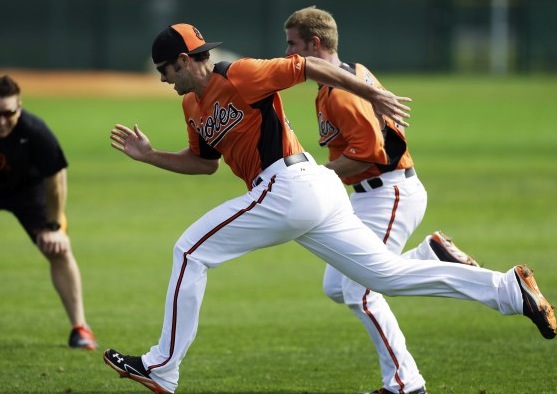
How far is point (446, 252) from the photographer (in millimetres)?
7891

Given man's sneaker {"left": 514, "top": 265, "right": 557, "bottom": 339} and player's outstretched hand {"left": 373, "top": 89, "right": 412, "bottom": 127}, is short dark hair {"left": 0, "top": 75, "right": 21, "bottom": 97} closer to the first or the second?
player's outstretched hand {"left": 373, "top": 89, "right": 412, "bottom": 127}

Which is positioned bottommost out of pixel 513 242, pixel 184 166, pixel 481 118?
pixel 481 118

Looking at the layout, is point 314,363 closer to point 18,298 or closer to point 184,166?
point 184,166

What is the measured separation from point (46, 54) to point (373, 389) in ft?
156

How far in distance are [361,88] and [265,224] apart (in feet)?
3.40

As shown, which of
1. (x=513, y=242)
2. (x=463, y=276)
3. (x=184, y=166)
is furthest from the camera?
(x=513, y=242)

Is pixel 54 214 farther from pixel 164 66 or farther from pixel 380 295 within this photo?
pixel 380 295

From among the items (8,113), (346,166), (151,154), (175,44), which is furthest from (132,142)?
(8,113)

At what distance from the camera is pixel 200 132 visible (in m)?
7.30

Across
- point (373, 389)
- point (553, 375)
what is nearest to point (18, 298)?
point (373, 389)

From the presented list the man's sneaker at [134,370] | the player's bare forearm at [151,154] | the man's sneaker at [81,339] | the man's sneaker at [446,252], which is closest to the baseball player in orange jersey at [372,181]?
the man's sneaker at [446,252]

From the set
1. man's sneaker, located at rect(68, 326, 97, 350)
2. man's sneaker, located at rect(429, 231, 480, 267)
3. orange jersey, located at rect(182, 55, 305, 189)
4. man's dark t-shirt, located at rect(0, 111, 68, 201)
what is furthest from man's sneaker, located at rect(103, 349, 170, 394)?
man's dark t-shirt, located at rect(0, 111, 68, 201)

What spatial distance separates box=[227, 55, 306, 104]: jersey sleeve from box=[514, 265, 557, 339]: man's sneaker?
1.80 metres

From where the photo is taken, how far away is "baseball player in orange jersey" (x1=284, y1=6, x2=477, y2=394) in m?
7.59
